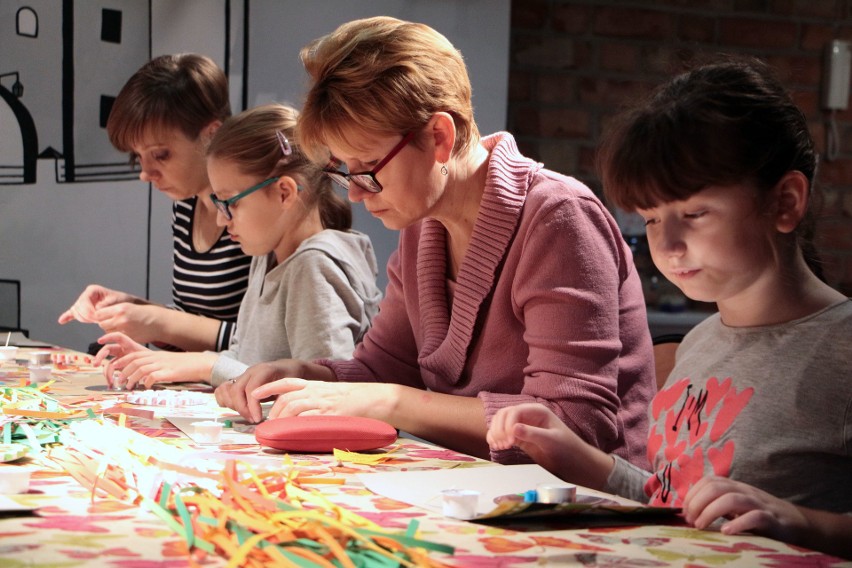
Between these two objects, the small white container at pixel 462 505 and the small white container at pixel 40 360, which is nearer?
the small white container at pixel 462 505

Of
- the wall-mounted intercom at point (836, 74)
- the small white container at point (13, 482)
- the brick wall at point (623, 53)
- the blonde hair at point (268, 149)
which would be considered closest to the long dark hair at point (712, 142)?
the small white container at point (13, 482)

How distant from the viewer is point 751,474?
1.16 m

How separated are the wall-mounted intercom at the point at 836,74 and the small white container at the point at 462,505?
341cm

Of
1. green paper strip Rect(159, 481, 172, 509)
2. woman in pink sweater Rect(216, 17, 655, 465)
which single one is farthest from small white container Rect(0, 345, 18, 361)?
green paper strip Rect(159, 481, 172, 509)

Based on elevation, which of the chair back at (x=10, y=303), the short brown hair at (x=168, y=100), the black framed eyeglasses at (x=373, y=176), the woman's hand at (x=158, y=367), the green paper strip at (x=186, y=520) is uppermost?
the short brown hair at (x=168, y=100)

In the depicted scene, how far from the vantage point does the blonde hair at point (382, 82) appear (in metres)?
1.54

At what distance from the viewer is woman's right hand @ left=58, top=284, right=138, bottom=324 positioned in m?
2.36

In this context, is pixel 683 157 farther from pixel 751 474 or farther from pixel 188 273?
pixel 188 273

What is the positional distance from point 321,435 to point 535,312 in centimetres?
41

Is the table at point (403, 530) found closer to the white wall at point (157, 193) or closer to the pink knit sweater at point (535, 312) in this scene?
the pink knit sweater at point (535, 312)

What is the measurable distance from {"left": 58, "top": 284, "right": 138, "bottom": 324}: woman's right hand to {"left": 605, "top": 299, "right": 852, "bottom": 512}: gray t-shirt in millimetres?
1458

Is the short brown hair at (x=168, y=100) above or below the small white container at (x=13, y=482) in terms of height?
above

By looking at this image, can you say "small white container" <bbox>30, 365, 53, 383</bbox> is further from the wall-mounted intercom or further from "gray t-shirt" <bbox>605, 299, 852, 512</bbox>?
the wall-mounted intercom

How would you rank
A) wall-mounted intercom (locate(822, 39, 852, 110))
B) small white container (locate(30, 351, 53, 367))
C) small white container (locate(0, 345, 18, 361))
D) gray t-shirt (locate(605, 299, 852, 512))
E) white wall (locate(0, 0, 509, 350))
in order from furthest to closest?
wall-mounted intercom (locate(822, 39, 852, 110)), white wall (locate(0, 0, 509, 350)), small white container (locate(0, 345, 18, 361)), small white container (locate(30, 351, 53, 367)), gray t-shirt (locate(605, 299, 852, 512))
